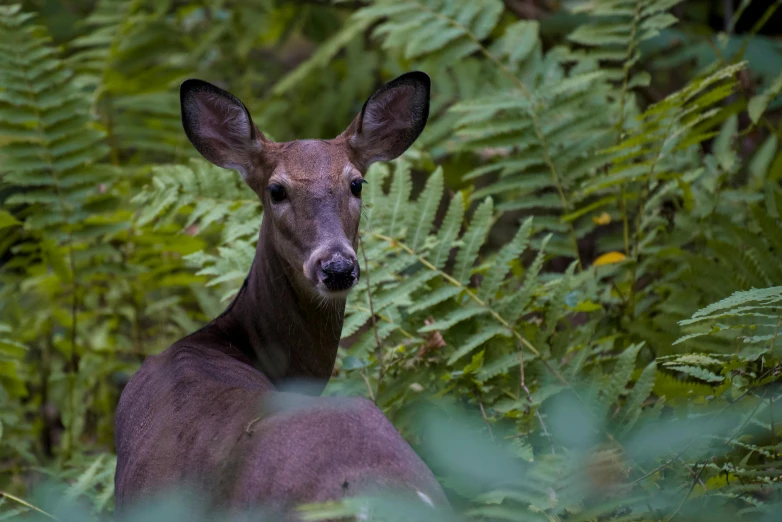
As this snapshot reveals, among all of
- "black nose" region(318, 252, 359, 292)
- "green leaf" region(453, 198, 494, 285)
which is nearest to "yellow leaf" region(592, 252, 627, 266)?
"green leaf" region(453, 198, 494, 285)

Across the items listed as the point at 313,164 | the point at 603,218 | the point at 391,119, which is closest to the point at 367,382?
the point at 313,164

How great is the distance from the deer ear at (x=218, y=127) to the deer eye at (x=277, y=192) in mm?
385

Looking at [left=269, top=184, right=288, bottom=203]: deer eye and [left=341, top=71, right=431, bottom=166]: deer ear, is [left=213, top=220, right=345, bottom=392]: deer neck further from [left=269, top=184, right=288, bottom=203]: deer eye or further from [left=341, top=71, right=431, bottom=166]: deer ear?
[left=341, top=71, right=431, bottom=166]: deer ear

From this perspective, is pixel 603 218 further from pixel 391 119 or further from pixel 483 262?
pixel 391 119

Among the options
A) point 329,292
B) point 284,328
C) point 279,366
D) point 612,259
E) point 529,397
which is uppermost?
point 329,292

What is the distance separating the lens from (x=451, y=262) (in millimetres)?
6949

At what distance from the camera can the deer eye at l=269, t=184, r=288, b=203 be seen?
134 inches

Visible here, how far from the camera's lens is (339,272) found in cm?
306

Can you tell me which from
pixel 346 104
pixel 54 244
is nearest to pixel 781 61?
pixel 346 104

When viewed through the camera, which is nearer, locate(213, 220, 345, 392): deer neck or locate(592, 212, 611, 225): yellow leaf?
locate(213, 220, 345, 392): deer neck

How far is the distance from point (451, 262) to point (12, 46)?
128 inches

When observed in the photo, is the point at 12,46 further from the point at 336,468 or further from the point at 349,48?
the point at 336,468

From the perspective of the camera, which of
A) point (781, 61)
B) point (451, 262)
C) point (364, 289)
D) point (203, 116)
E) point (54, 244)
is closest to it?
point (203, 116)

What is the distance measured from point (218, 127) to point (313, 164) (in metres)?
0.57
